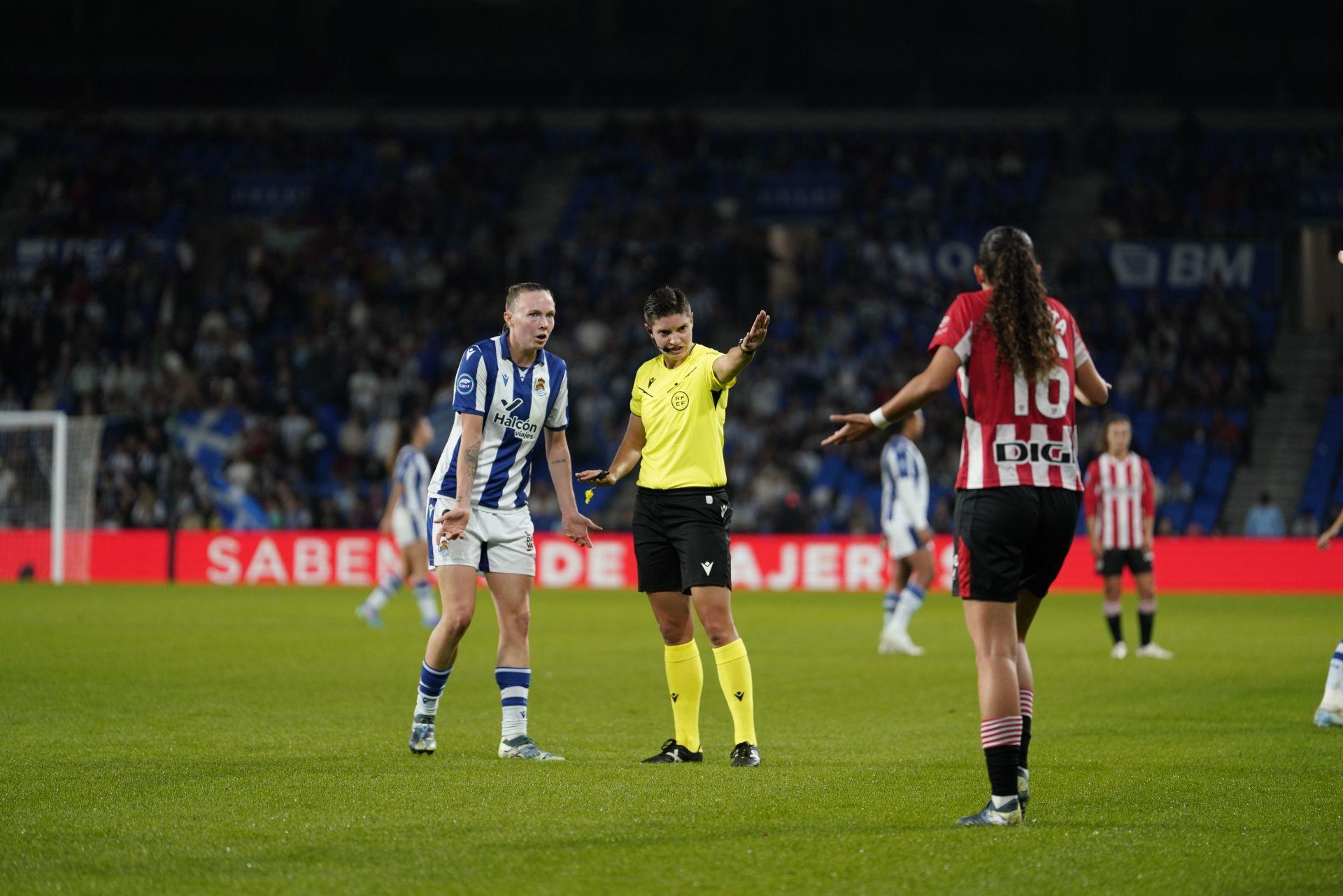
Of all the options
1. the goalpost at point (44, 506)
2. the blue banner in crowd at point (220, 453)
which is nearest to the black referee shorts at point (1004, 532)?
the goalpost at point (44, 506)

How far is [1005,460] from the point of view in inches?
234

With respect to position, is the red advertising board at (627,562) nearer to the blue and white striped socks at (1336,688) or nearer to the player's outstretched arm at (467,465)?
the blue and white striped socks at (1336,688)

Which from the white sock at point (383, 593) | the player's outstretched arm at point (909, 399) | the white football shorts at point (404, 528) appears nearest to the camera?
the player's outstretched arm at point (909, 399)

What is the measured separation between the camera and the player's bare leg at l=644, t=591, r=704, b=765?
7.92 metres

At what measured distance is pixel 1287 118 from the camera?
35938 millimetres

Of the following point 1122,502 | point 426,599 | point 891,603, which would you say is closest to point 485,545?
point 891,603

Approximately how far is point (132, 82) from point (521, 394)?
35.3 meters

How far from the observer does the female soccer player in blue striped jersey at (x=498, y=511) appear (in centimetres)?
797

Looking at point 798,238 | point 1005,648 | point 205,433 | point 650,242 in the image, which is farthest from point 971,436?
point 798,238

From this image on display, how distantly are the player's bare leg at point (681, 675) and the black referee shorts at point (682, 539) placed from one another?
0.09 m

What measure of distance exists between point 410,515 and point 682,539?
33.3 ft

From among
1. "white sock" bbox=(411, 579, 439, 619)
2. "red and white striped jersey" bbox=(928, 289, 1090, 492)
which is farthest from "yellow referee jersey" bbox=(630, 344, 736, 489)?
"white sock" bbox=(411, 579, 439, 619)

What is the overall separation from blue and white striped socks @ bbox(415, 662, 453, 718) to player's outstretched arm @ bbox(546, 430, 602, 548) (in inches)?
37.7

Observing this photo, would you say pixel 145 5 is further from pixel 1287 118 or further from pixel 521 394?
pixel 521 394
